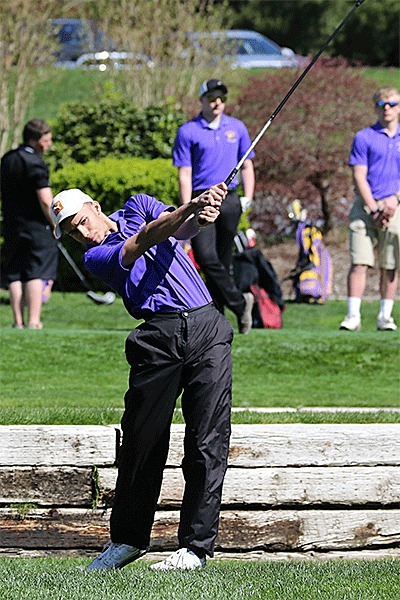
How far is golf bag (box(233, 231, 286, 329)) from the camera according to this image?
33.6ft

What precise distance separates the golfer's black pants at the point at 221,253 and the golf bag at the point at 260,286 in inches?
49.2

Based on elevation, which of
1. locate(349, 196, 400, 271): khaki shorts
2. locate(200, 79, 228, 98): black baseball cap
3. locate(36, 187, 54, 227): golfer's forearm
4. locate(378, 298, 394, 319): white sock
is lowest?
locate(378, 298, 394, 319): white sock

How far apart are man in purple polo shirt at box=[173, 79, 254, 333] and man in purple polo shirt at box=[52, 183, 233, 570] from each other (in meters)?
3.93

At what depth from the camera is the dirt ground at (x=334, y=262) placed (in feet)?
47.8

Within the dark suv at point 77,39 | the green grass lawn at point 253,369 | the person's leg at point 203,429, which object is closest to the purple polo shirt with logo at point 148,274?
the person's leg at point 203,429

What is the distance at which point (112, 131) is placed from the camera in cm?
1498

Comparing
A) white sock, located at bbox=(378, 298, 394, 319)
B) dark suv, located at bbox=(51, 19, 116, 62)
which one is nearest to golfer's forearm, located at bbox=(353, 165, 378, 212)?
white sock, located at bbox=(378, 298, 394, 319)

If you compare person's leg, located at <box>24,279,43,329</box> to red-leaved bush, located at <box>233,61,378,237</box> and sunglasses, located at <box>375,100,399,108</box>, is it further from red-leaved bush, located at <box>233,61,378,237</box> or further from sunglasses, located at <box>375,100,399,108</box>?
red-leaved bush, located at <box>233,61,378,237</box>

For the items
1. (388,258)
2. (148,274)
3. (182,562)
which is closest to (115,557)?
(182,562)

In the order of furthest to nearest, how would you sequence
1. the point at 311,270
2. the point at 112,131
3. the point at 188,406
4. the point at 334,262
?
1. the point at 334,262
2. the point at 112,131
3. the point at 311,270
4. the point at 188,406

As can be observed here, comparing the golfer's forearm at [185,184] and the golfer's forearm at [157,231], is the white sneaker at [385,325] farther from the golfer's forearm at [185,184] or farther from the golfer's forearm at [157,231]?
the golfer's forearm at [157,231]

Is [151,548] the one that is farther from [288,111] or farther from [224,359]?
[288,111]

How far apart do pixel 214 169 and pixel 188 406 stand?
14.2 feet

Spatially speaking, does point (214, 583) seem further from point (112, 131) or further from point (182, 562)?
point (112, 131)
